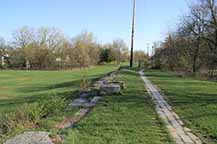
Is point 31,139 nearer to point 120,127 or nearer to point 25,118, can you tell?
point 120,127

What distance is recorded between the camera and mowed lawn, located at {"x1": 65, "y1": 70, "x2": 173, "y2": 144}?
800cm

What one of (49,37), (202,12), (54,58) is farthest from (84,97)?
Result: (49,37)

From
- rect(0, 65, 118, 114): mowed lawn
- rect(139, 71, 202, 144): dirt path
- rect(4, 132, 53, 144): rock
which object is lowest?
rect(0, 65, 118, 114): mowed lawn

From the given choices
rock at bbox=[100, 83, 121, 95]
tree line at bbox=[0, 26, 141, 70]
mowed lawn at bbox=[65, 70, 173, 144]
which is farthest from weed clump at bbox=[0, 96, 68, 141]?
tree line at bbox=[0, 26, 141, 70]

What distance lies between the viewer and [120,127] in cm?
948

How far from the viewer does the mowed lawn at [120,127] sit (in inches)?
315

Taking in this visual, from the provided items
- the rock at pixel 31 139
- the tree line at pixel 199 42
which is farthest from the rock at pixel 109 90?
the tree line at pixel 199 42

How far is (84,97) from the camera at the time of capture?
1769cm

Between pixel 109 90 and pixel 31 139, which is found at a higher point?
pixel 31 139

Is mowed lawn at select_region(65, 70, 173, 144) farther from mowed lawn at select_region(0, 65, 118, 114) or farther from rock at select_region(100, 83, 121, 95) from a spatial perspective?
mowed lawn at select_region(0, 65, 118, 114)

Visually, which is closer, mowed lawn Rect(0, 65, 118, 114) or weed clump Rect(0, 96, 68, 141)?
weed clump Rect(0, 96, 68, 141)

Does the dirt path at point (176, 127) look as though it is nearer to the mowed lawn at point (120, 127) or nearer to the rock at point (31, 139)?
the mowed lawn at point (120, 127)

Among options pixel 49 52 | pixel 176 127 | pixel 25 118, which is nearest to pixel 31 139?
pixel 25 118

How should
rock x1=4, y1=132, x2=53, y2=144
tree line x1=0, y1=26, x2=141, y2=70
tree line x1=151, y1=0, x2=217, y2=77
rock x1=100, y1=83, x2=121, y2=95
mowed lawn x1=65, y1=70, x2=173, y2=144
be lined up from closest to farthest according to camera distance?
rock x1=4, y1=132, x2=53, y2=144, mowed lawn x1=65, y1=70, x2=173, y2=144, rock x1=100, y1=83, x2=121, y2=95, tree line x1=151, y1=0, x2=217, y2=77, tree line x1=0, y1=26, x2=141, y2=70
